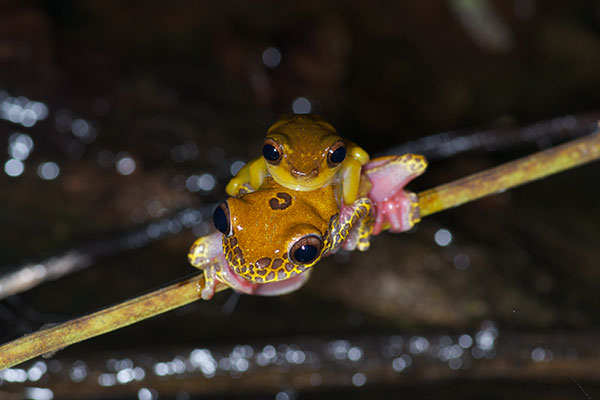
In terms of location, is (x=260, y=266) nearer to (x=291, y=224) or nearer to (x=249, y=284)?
(x=291, y=224)

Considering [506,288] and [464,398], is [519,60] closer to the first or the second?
[506,288]

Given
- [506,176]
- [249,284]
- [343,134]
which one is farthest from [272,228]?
[343,134]

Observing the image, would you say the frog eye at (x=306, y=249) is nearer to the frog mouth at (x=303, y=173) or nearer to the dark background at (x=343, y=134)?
the frog mouth at (x=303, y=173)

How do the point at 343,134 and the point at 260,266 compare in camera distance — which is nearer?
the point at 260,266

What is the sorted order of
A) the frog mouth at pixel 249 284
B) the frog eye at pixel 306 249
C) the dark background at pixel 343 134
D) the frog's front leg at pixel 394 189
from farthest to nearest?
the dark background at pixel 343 134 → the frog's front leg at pixel 394 189 → the frog mouth at pixel 249 284 → the frog eye at pixel 306 249

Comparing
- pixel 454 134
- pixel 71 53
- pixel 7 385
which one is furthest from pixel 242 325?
pixel 71 53

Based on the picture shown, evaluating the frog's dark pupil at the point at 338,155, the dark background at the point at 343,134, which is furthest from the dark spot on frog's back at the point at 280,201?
the dark background at the point at 343,134
